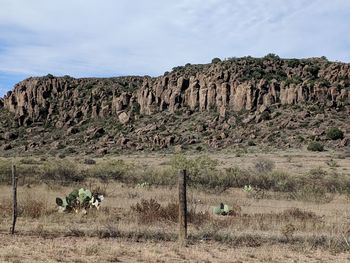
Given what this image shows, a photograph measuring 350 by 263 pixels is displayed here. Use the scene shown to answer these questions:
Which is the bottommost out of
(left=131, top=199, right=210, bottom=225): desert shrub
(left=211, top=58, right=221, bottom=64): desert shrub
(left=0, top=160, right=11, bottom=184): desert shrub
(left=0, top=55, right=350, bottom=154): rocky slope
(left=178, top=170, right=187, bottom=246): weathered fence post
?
(left=0, top=160, right=11, bottom=184): desert shrub

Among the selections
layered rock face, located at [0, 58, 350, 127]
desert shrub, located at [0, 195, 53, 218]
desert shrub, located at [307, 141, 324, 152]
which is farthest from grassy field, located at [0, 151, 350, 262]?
layered rock face, located at [0, 58, 350, 127]

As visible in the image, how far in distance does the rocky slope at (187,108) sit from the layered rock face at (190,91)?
0.18 metres

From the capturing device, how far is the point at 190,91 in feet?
303

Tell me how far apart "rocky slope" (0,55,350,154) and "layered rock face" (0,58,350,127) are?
0.60 feet

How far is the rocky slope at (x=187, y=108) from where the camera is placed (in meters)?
73.4

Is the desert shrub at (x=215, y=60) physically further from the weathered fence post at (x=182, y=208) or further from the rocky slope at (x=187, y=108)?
the weathered fence post at (x=182, y=208)

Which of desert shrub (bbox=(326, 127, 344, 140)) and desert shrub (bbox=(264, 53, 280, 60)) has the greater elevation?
desert shrub (bbox=(264, 53, 280, 60))

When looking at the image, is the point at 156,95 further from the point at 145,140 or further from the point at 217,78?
the point at 145,140

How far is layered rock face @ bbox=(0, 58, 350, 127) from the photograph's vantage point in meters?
80.4

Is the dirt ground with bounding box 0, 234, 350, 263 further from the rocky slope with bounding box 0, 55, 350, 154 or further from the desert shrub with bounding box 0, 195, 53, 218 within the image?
the rocky slope with bounding box 0, 55, 350, 154

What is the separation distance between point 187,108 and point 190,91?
3517 mm

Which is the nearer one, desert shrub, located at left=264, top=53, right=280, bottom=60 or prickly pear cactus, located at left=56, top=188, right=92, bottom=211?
prickly pear cactus, located at left=56, top=188, right=92, bottom=211

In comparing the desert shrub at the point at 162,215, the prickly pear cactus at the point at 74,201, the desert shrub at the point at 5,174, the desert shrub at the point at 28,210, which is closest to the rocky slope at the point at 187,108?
the desert shrub at the point at 5,174

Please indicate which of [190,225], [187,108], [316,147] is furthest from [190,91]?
[190,225]
